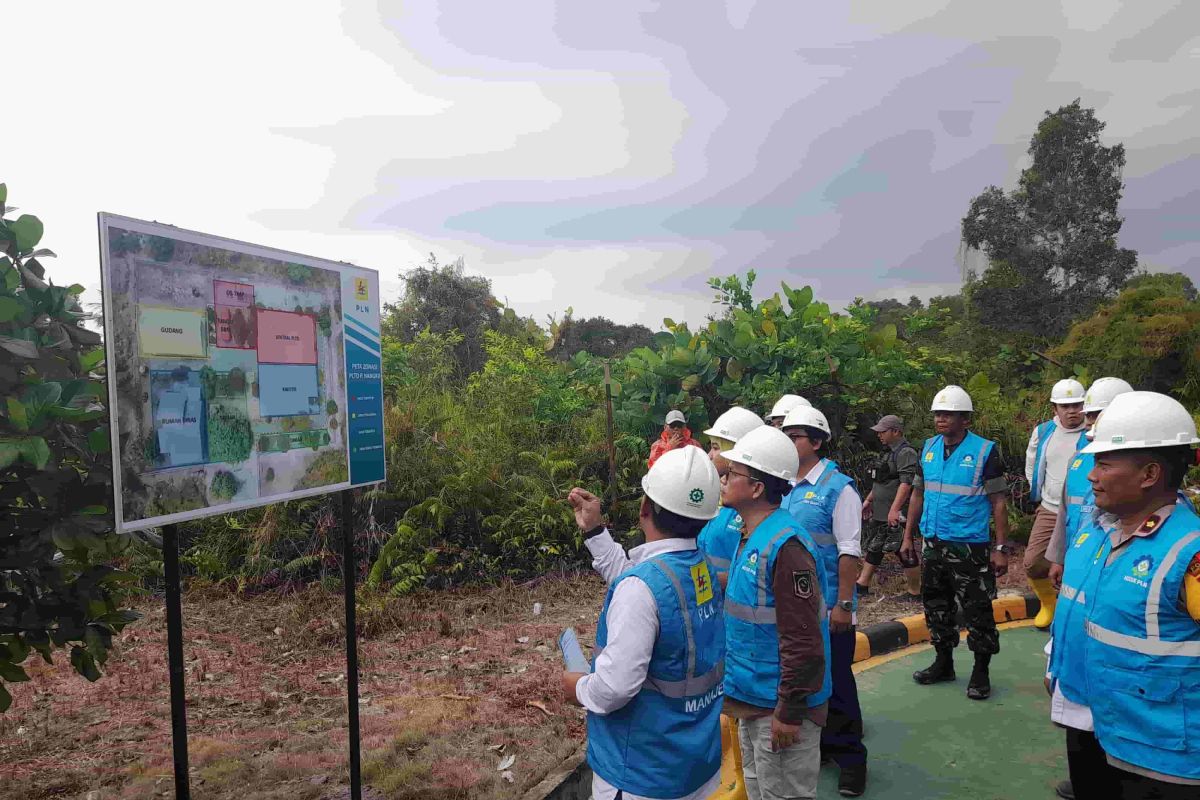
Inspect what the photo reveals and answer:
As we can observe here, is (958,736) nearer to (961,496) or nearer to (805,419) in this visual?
(961,496)

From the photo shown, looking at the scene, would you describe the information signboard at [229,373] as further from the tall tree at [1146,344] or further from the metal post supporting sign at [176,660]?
the tall tree at [1146,344]

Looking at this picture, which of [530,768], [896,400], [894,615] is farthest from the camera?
[896,400]

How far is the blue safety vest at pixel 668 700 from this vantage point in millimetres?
2271

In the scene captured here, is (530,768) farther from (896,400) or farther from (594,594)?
(896,400)

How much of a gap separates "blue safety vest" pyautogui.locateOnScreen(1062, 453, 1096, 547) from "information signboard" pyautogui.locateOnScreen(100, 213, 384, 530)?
3.94m

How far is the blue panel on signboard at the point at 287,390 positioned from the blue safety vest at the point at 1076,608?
321 centimetres

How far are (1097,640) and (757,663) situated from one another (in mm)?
1182

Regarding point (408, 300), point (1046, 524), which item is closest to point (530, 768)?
point (1046, 524)

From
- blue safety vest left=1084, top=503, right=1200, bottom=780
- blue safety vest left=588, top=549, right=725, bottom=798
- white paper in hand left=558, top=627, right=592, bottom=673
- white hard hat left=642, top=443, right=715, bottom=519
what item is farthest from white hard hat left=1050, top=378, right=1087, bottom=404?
white paper in hand left=558, top=627, right=592, bottom=673

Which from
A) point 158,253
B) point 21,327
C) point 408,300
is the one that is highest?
point 408,300

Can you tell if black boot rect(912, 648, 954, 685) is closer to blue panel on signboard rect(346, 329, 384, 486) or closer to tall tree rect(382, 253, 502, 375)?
blue panel on signboard rect(346, 329, 384, 486)

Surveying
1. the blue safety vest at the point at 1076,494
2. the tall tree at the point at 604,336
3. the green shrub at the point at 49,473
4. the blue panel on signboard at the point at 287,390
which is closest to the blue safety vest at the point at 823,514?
the blue safety vest at the point at 1076,494

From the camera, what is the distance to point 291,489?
3377 millimetres

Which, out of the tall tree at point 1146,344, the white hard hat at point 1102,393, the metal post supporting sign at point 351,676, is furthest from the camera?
the tall tree at point 1146,344
